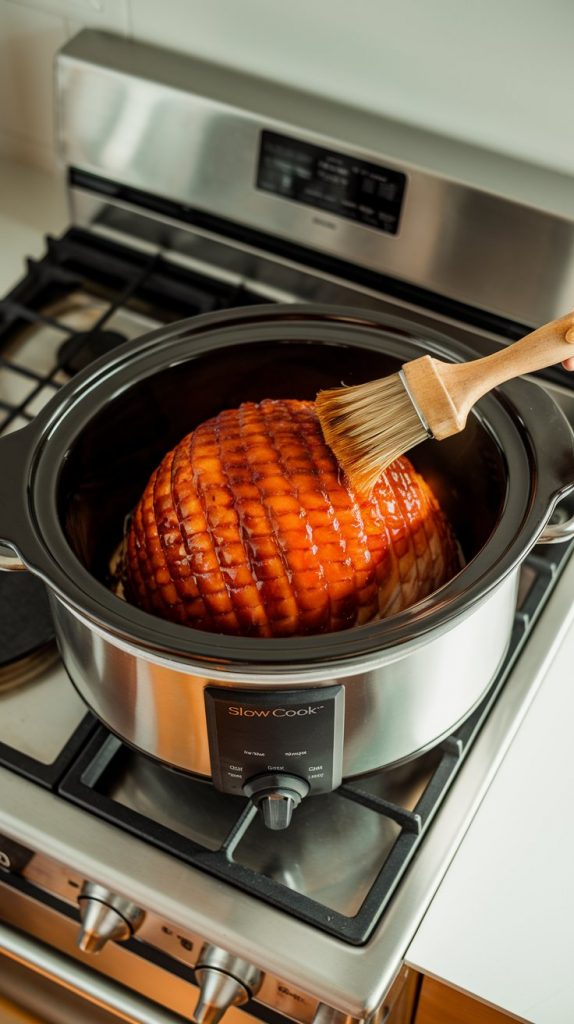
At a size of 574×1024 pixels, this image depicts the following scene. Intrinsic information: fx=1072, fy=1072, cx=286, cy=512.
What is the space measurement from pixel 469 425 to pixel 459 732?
0.22m

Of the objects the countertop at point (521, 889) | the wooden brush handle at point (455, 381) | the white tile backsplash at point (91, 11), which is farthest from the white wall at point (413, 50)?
the countertop at point (521, 889)

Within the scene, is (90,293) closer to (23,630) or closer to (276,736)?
(23,630)

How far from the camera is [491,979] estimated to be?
0.66 metres

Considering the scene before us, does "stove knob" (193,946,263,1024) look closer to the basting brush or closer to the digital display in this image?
the basting brush

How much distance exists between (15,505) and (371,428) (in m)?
0.21

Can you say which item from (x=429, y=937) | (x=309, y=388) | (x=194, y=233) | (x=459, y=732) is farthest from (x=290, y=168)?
(x=429, y=937)

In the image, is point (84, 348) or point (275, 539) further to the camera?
point (84, 348)

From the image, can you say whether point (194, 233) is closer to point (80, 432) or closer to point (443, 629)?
point (80, 432)

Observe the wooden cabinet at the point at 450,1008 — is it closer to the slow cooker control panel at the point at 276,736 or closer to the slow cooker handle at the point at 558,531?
the slow cooker control panel at the point at 276,736

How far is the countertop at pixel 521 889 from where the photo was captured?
0.66 metres

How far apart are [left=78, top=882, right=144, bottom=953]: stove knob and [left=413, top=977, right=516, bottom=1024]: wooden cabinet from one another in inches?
7.8

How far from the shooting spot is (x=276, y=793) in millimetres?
645

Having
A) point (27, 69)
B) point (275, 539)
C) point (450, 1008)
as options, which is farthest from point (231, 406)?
point (27, 69)

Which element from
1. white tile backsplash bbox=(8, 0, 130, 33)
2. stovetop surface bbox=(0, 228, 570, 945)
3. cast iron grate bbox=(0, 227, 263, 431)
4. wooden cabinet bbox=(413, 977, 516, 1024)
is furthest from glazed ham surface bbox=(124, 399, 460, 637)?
white tile backsplash bbox=(8, 0, 130, 33)
